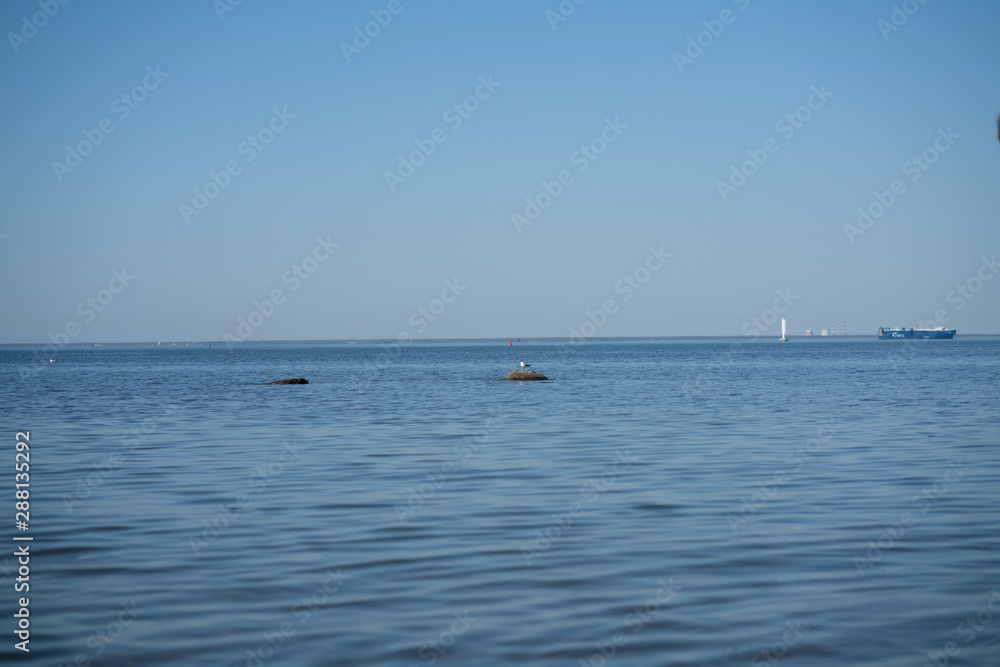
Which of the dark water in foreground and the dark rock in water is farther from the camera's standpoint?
the dark rock in water

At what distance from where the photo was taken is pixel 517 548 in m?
12.1

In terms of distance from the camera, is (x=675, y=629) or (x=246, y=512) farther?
(x=246, y=512)

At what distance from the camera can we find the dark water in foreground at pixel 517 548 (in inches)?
327

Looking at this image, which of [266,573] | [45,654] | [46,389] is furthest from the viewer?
[46,389]

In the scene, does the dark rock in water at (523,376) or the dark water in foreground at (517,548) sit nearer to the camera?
the dark water in foreground at (517,548)

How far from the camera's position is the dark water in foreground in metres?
8.30

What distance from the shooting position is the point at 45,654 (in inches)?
320

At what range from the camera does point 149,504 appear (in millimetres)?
15812

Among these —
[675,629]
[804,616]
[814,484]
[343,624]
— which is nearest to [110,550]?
[343,624]

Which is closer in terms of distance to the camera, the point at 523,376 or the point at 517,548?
the point at 517,548

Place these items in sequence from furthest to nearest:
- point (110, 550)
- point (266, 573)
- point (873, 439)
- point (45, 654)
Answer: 1. point (873, 439)
2. point (110, 550)
3. point (266, 573)
4. point (45, 654)

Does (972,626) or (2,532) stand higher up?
(972,626)

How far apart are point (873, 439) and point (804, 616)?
1703 centimetres

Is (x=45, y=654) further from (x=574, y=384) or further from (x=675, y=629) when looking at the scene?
(x=574, y=384)
